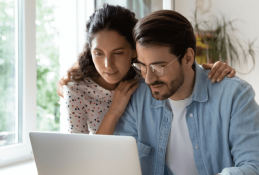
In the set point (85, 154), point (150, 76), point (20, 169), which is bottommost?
point (20, 169)

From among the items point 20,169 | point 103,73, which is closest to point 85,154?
point 103,73

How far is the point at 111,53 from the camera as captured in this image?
→ 1.19 m

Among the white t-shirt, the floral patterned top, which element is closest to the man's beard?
the white t-shirt

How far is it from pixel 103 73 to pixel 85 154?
567 mm

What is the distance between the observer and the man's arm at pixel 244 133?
897 millimetres

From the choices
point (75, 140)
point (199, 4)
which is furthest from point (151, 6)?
point (75, 140)

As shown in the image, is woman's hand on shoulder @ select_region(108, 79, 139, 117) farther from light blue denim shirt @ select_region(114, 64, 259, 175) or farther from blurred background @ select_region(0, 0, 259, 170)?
blurred background @ select_region(0, 0, 259, 170)

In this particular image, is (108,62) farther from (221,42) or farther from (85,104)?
(221,42)

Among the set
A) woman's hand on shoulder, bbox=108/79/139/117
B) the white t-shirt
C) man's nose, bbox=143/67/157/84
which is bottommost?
the white t-shirt

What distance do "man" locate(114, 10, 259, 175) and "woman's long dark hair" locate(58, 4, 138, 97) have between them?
0.55 ft

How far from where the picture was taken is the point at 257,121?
950 mm

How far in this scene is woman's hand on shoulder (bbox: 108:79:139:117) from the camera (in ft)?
4.12


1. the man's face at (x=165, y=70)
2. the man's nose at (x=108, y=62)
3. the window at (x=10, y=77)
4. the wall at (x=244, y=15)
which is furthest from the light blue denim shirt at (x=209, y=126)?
the wall at (x=244, y=15)

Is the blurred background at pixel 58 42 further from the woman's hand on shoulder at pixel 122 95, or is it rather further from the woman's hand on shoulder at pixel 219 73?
the woman's hand on shoulder at pixel 219 73
